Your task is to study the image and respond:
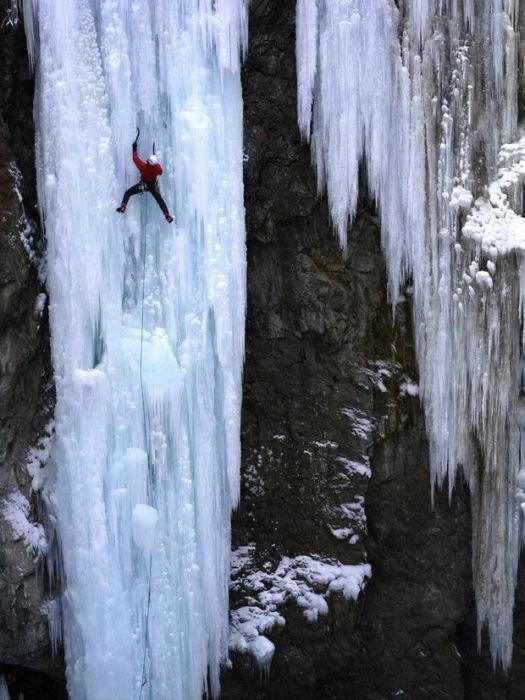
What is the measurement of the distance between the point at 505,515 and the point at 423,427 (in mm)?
1048

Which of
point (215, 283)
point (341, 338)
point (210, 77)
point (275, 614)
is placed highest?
point (210, 77)

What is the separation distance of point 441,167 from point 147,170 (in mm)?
2427

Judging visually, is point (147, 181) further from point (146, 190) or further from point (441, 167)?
point (441, 167)

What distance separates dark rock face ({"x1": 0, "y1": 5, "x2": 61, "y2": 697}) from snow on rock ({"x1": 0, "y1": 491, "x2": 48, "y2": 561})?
27 millimetres

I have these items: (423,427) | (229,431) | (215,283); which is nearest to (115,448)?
(229,431)

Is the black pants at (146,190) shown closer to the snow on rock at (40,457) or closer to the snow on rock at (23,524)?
the snow on rock at (40,457)

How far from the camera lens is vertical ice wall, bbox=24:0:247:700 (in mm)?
6164

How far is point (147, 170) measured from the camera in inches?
238

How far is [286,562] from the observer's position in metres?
7.53

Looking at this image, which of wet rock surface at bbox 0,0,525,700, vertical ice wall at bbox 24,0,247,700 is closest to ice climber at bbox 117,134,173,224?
vertical ice wall at bbox 24,0,247,700

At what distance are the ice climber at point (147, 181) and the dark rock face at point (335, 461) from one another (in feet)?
3.57

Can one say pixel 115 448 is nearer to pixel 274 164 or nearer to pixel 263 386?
pixel 263 386

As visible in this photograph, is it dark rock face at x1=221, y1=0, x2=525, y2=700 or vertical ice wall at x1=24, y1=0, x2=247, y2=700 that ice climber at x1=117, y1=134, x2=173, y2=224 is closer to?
vertical ice wall at x1=24, y1=0, x2=247, y2=700

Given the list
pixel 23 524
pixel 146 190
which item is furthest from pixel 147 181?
pixel 23 524
